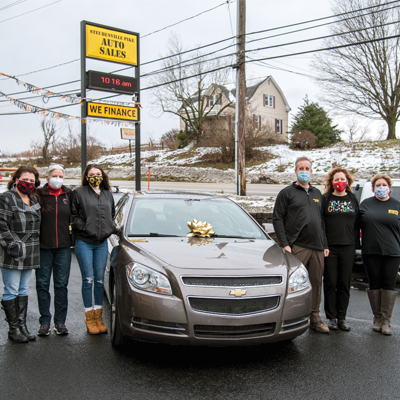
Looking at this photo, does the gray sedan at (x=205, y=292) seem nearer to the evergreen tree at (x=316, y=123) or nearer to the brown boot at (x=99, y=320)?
the brown boot at (x=99, y=320)

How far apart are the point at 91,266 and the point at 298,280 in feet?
7.09

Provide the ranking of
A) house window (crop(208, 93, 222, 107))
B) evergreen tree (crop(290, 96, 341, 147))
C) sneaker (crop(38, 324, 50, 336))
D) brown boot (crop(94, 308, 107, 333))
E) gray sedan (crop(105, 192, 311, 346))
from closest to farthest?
gray sedan (crop(105, 192, 311, 346)), sneaker (crop(38, 324, 50, 336)), brown boot (crop(94, 308, 107, 333)), evergreen tree (crop(290, 96, 341, 147)), house window (crop(208, 93, 222, 107))

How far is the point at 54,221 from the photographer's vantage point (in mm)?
4336

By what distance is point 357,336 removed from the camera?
4441mm

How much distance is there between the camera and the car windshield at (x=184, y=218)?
4.53 metres

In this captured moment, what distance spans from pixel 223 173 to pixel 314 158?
6899 millimetres

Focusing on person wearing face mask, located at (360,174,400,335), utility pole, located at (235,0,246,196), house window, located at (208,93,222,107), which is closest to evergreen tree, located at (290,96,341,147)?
house window, located at (208,93,222,107)

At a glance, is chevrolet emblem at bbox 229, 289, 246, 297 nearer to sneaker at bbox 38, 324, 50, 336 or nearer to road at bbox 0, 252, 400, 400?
road at bbox 0, 252, 400, 400

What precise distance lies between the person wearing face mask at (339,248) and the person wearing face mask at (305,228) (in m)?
0.13

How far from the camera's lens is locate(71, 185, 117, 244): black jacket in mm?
4301

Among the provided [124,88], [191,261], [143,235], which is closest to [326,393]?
[191,261]

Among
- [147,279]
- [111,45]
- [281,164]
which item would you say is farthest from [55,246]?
[281,164]

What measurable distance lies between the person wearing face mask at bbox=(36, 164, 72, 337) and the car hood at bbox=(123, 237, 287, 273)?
0.81 m

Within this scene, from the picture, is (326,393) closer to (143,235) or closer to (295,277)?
(295,277)
